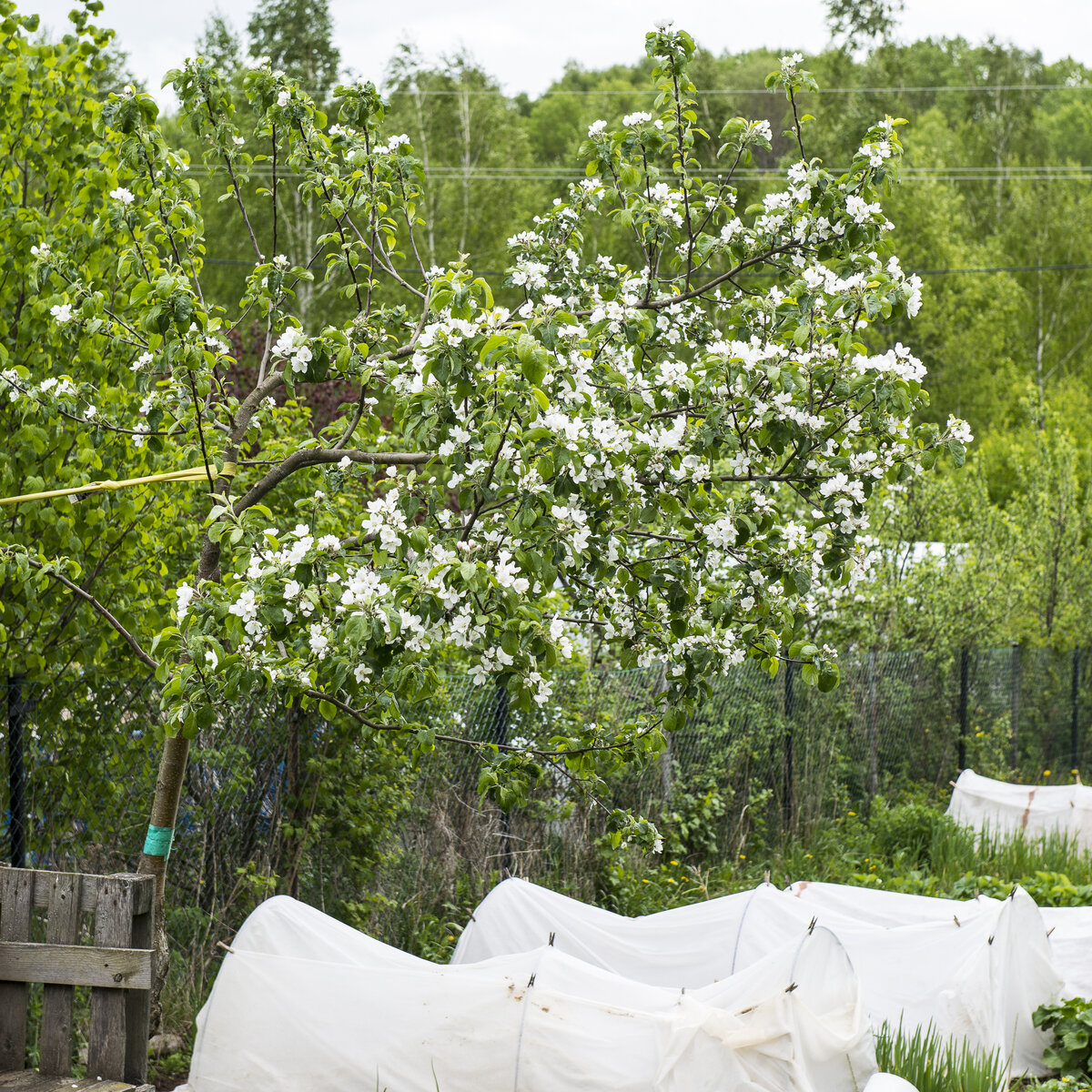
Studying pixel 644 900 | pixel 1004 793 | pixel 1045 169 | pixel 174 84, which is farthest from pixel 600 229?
pixel 174 84

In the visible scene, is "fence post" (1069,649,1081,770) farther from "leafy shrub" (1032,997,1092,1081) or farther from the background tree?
the background tree

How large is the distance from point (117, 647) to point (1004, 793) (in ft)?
21.6

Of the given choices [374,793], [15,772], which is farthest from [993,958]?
[15,772]

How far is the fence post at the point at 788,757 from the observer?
8531 mm

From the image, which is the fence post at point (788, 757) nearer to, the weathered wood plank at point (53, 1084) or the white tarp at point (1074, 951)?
the white tarp at point (1074, 951)

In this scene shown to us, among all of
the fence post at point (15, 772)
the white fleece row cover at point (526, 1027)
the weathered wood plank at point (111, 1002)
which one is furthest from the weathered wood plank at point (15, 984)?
the fence post at point (15, 772)

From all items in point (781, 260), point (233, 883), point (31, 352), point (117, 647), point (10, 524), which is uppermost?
point (781, 260)

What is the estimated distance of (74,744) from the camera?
4.91 metres

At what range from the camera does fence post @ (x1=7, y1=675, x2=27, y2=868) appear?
186 inches

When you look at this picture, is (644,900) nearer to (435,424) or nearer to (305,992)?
(305,992)

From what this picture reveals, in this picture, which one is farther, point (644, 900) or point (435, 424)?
point (644, 900)

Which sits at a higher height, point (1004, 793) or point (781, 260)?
Result: point (781, 260)

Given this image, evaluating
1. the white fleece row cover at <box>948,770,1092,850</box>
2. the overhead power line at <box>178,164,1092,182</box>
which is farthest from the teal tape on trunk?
the overhead power line at <box>178,164,1092,182</box>

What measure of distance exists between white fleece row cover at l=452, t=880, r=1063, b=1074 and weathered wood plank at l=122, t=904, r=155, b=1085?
153cm
